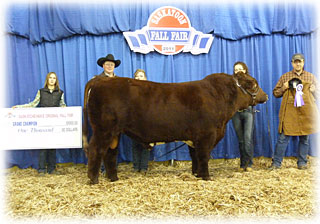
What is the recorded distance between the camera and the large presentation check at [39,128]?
3854 millimetres

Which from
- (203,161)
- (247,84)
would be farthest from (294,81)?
(203,161)

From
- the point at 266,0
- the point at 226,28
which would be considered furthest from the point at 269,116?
the point at 266,0

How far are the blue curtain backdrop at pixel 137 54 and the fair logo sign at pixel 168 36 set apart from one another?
0.12m

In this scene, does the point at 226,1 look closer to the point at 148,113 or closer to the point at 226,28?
the point at 226,28

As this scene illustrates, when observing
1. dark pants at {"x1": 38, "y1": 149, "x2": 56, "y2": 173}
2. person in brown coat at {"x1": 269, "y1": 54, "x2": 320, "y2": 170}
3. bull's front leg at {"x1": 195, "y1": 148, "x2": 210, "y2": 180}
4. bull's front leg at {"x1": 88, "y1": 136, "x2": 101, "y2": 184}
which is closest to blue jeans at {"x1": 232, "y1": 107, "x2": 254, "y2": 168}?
person in brown coat at {"x1": 269, "y1": 54, "x2": 320, "y2": 170}

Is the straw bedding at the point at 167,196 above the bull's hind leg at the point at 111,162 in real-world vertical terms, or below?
below

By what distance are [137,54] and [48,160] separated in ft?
8.40

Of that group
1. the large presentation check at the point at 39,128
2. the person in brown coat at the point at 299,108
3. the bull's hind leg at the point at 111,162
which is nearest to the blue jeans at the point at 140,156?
the bull's hind leg at the point at 111,162

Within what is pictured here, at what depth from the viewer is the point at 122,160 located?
461 cm

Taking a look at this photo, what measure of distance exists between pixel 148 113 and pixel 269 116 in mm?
2846

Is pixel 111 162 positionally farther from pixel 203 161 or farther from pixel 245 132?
pixel 245 132

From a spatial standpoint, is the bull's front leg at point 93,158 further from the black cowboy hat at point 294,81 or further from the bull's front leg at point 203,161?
the black cowboy hat at point 294,81

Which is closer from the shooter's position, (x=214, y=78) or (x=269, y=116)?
(x=214, y=78)

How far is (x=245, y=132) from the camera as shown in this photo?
3.96 meters
